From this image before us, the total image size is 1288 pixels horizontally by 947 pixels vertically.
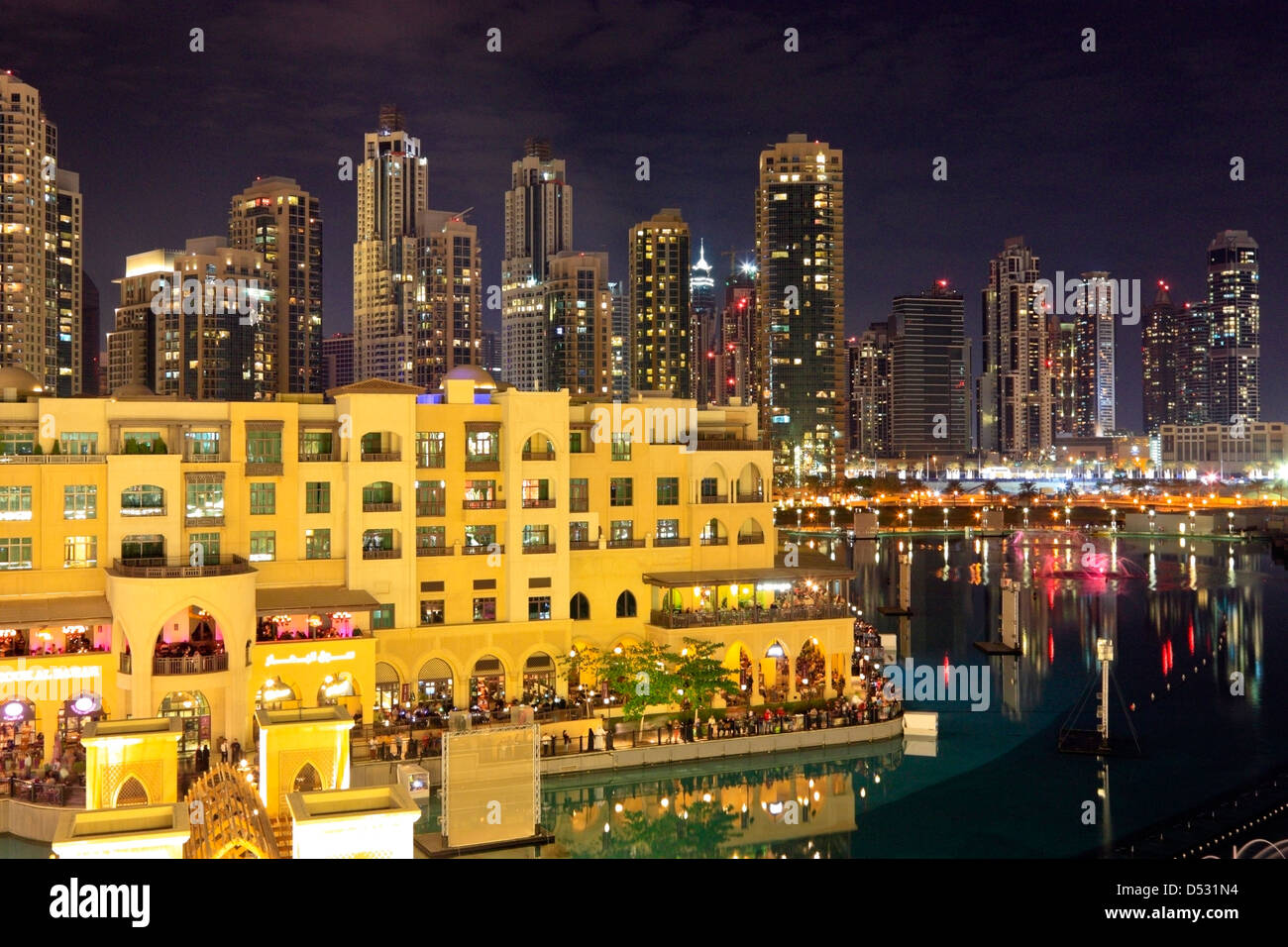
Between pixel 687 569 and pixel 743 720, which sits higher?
pixel 687 569

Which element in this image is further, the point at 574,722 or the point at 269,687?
the point at 574,722

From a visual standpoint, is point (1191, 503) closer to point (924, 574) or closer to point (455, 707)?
point (924, 574)

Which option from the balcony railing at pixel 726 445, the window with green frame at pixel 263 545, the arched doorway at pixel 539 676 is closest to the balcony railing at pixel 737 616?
the arched doorway at pixel 539 676

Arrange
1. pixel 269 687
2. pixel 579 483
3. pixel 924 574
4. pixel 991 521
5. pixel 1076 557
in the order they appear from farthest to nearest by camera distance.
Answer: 1. pixel 991 521
2. pixel 1076 557
3. pixel 924 574
4. pixel 579 483
5. pixel 269 687

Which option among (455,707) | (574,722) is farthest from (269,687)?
(574,722)

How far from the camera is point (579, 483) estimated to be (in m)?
37.3

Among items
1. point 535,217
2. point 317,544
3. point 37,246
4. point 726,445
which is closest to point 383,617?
point 317,544

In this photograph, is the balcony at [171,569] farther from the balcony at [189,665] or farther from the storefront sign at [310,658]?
the storefront sign at [310,658]

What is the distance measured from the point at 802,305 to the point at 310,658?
128454mm

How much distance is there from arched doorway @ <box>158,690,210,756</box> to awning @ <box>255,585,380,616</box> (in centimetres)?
271

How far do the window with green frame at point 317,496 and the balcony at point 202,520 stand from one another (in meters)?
2.35
